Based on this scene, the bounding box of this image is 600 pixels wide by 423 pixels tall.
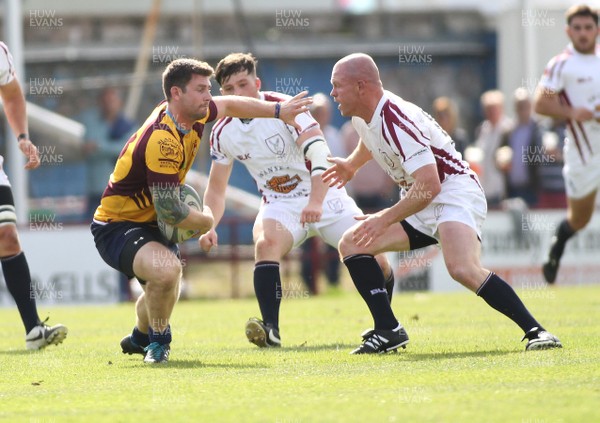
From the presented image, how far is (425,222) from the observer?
855 cm

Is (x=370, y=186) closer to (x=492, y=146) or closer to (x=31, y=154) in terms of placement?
(x=492, y=146)

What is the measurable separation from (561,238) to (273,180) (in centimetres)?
402

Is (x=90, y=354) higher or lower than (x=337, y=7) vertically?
lower

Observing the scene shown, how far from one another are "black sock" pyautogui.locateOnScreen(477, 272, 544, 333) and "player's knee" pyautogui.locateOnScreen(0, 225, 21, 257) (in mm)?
3856

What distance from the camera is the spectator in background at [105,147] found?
18188mm

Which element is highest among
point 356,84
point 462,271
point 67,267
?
point 356,84

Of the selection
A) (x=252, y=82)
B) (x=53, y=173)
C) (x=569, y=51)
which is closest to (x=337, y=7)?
(x=53, y=173)

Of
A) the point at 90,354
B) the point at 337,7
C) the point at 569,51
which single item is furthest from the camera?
the point at 337,7

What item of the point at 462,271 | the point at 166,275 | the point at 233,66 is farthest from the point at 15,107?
the point at 462,271

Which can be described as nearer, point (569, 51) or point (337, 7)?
point (569, 51)

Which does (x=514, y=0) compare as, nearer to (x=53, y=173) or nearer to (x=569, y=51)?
(x=53, y=173)

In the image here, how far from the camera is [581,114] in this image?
462 inches

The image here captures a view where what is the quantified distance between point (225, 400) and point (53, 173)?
14584 millimetres

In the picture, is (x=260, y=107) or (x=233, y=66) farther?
(x=233, y=66)
